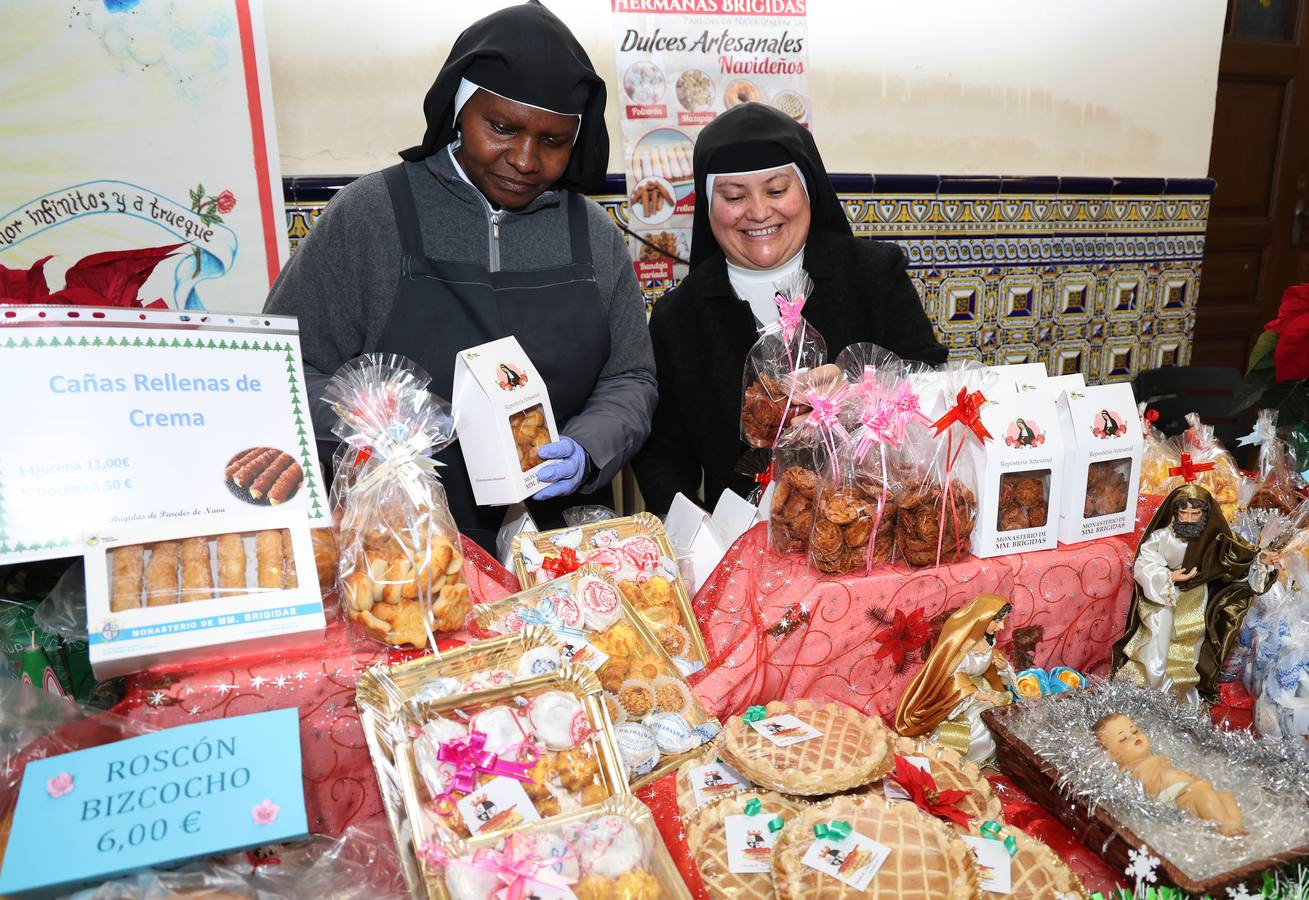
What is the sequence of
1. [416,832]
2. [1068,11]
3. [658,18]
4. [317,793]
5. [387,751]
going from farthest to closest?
[1068,11], [658,18], [317,793], [387,751], [416,832]

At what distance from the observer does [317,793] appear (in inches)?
54.7

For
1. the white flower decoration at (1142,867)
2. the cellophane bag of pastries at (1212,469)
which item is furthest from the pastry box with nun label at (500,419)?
the cellophane bag of pastries at (1212,469)

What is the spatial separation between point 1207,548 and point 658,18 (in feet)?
10.3

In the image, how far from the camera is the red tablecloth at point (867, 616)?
68.9 inches

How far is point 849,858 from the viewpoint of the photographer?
127cm

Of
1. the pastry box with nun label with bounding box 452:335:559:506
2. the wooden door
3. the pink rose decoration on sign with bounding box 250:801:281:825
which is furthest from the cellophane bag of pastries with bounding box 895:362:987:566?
the wooden door

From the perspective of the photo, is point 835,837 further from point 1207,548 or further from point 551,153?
point 551,153

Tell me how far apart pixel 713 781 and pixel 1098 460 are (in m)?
1.07

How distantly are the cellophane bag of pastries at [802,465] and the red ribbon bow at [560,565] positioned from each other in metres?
0.44

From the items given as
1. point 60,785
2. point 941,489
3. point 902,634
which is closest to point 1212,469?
point 941,489

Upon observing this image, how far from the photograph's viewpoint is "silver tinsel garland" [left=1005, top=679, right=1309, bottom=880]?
134 cm

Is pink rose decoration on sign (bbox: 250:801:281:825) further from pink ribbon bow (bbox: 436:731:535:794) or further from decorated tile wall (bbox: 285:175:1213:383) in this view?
decorated tile wall (bbox: 285:175:1213:383)

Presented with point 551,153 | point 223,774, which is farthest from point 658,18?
point 223,774

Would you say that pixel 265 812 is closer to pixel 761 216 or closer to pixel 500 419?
pixel 500 419
